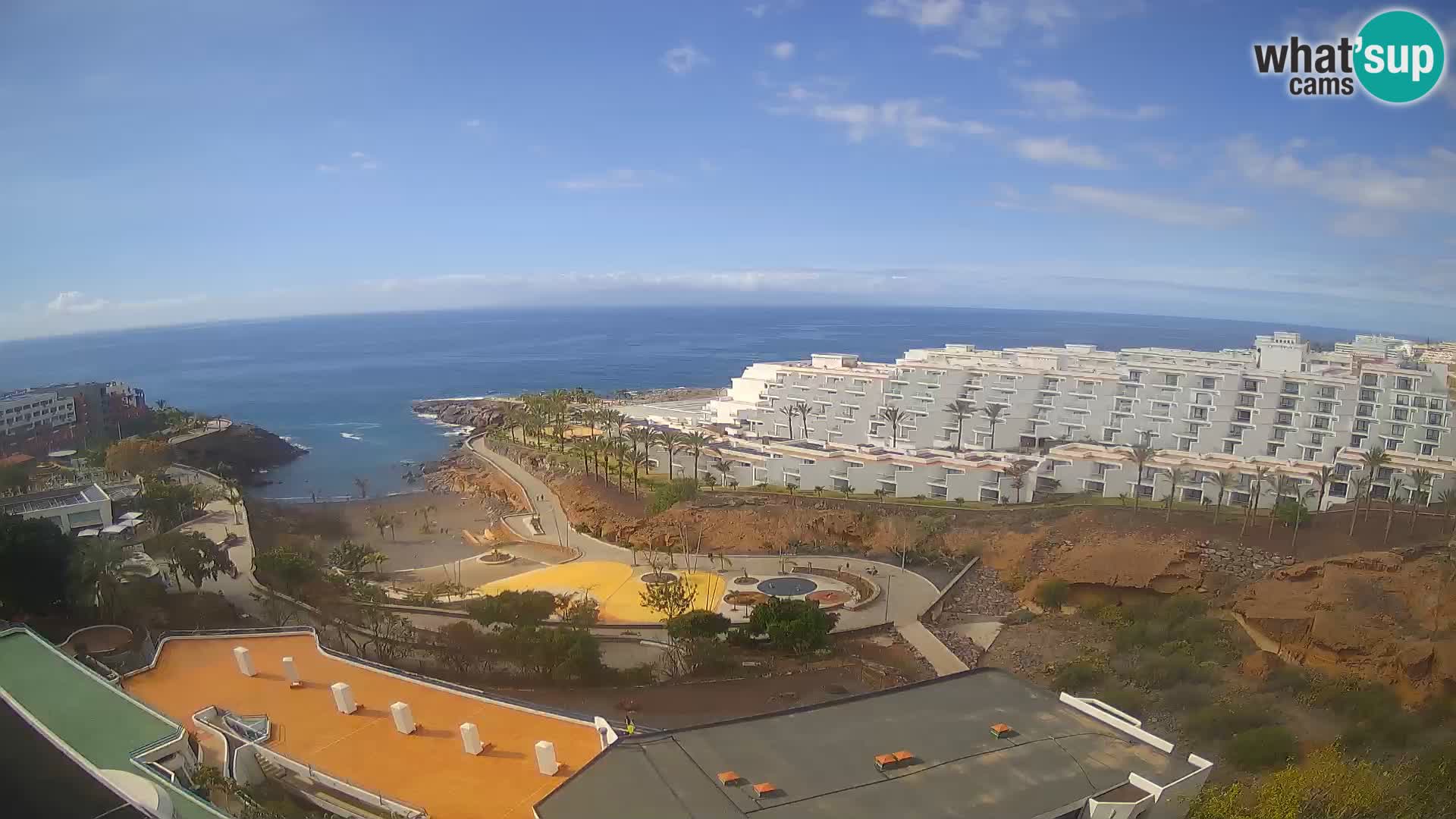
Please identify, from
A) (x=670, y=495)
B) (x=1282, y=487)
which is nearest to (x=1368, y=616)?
(x=1282, y=487)

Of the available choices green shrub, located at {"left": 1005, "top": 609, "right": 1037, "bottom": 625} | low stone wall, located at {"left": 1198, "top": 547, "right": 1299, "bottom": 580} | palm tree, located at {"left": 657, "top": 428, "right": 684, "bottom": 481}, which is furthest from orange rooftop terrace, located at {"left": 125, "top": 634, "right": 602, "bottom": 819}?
palm tree, located at {"left": 657, "top": 428, "right": 684, "bottom": 481}

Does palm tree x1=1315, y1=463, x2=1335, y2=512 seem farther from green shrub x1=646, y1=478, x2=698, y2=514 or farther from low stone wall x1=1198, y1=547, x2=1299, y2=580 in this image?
green shrub x1=646, y1=478, x2=698, y2=514

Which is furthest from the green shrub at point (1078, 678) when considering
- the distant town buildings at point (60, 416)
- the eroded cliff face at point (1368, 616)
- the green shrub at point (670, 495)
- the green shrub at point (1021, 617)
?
the distant town buildings at point (60, 416)

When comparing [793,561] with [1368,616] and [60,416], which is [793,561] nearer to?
[1368,616]

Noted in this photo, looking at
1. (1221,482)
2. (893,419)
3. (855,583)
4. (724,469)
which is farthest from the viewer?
(893,419)

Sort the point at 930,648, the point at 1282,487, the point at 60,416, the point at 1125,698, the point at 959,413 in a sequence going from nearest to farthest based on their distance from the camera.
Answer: the point at 1125,698
the point at 930,648
the point at 1282,487
the point at 959,413
the point at 60,416

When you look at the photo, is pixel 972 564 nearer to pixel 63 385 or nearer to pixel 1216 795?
pixel 1216 795
